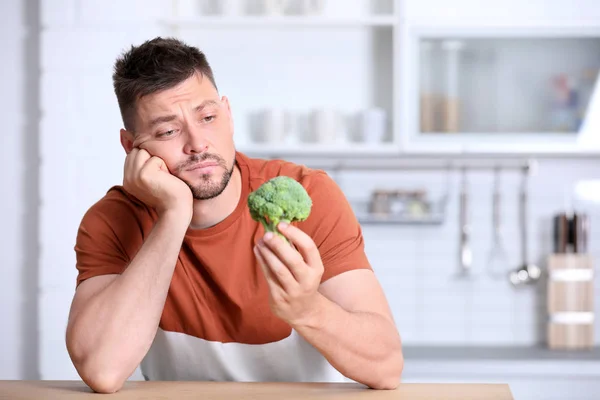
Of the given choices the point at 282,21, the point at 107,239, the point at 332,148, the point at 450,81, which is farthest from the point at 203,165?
the point at 450,81

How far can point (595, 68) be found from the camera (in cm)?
285

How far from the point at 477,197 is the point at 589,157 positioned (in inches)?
19.0

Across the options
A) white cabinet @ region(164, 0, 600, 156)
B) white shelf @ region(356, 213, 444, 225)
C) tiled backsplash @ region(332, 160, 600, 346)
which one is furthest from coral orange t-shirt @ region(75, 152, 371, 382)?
tiled backsplash @ region(332, 160, 600, 346)

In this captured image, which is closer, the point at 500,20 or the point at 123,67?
the point at 123,67

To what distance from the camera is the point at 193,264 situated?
1529 millimetres

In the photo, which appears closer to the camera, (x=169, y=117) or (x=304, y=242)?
(x=304, y=242)

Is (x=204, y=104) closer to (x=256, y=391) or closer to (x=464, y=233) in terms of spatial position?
(x=256, y=391)

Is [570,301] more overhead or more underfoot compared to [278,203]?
more underfoot

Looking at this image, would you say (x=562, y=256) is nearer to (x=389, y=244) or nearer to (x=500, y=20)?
(x=389, y=244)

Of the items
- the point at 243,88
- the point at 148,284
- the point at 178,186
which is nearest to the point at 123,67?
the point at 178,186

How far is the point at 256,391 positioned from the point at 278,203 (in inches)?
12.6

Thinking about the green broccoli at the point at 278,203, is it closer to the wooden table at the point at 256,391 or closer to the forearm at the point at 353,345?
the forearm at the point at 353,345

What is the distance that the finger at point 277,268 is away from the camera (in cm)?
110

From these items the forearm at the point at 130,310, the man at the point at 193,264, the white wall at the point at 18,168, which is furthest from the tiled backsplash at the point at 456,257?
the forearm at the point at 130,310
